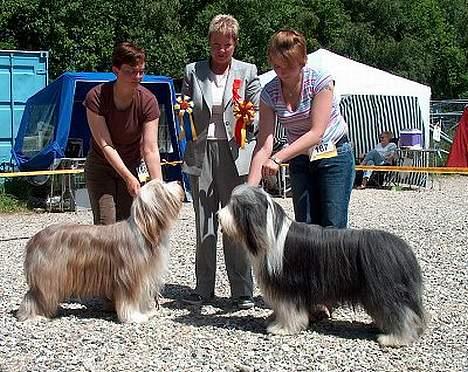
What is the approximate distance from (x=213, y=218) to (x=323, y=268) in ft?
4.07

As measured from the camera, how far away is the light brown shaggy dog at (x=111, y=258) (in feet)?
16.9

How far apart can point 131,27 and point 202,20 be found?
281 cm

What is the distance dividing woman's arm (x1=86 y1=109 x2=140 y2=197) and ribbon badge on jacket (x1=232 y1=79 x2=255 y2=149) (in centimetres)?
78

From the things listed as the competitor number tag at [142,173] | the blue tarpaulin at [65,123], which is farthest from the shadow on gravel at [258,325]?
the blue tarpaulin at [65,123]

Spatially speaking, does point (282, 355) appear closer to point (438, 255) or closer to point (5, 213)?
point (438, 255)

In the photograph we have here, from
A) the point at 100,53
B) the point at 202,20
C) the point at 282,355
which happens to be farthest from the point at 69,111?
the point at 202,20

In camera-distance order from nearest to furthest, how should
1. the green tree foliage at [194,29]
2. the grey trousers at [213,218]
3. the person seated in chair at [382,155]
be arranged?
the grey trousers at [213,218] < the person seated in chair at [382,155] < the green tree foliage at [194,29]

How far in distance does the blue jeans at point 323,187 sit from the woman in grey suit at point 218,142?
0.46 metres

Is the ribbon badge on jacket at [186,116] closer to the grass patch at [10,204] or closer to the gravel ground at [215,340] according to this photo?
the gravel ground at [215,340]

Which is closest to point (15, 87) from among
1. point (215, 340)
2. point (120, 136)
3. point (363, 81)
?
point (363, 81)

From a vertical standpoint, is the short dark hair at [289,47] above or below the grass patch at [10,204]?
above

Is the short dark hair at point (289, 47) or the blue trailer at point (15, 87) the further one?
the blue trailer at point (15, 87)

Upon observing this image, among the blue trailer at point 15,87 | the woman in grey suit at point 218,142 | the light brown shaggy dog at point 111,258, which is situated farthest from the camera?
the blue trailer at point 15,87

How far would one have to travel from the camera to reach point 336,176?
5.21 metres
